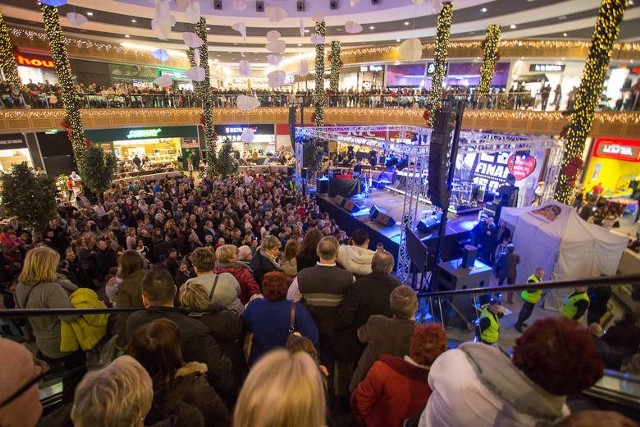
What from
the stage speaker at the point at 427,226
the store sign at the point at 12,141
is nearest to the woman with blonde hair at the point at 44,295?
the stage speaker at the point at 427,226

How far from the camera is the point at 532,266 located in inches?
337

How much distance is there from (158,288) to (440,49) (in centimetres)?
1555

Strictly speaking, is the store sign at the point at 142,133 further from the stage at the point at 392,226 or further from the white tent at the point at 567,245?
the white tent at the point at 567,245

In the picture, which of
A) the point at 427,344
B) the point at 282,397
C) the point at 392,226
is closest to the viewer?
the point at 282,397

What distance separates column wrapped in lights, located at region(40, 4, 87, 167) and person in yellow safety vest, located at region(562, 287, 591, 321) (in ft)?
48.0

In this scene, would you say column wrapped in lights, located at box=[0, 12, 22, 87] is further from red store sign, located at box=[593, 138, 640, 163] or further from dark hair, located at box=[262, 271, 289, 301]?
red store sign, located at box=[593, 138, 640, 163]

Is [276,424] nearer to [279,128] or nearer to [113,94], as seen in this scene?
[113,94]

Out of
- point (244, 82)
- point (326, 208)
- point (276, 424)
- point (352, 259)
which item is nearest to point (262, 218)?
point (326, 208)

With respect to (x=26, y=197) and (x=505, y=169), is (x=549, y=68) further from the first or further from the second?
(x=26, y=197)

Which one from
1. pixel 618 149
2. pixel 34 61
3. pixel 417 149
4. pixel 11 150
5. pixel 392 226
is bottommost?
pixel 392 226

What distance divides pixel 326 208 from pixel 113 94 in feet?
43.1

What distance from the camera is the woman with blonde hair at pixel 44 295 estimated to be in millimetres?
2672

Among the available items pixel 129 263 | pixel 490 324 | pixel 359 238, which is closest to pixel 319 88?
pixel 359 238

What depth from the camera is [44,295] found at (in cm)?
267
